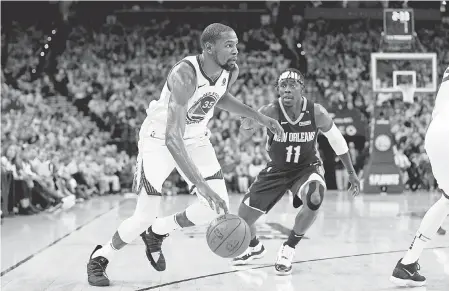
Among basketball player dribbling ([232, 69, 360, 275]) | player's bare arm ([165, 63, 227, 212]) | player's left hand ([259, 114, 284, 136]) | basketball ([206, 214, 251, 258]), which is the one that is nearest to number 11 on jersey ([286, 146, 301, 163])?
basketball player dribbling ([232, 69, 360, 275])

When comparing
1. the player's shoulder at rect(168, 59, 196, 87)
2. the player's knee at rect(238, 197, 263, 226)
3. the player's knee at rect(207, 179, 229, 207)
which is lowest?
the player's knee at rect(238, 197, 263, 226)

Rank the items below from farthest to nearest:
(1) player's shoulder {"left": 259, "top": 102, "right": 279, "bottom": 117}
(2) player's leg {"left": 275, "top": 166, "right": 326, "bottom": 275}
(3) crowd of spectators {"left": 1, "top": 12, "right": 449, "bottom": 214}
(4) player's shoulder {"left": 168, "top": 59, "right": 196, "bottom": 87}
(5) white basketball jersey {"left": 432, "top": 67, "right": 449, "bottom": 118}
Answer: (3) crowd of spectators {"left": 1, "top": 12, "right": 449, "bottom": 214}
(1) player's shoulder {"left": 259, "top": 102, "right": 279, "bottom": 117}
(2) player's leg {"left": 275, "top": 166, "right": 326, "bottom": 275}
(5) white basketball jersey {"left": 432, "top": 67, "right": 449, "bottom": 118}
(4) player's shoulder {"left": 168, "top": 59, "right": 196, "bottom": 87}

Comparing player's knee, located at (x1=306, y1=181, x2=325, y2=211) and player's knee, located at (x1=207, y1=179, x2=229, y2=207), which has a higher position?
player's knee, located at (x1=207, y1=179, x2=229, y2=207)

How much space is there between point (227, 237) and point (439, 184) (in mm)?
1568

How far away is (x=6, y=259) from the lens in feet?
19.3

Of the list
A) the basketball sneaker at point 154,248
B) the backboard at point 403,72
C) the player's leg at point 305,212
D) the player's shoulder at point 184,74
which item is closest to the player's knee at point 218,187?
the basketball sneaker at point 154,248

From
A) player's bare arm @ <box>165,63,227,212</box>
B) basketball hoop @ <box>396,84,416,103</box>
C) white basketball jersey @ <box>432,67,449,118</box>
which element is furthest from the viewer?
basketball hoop @ <box>396,84,416,103</box>

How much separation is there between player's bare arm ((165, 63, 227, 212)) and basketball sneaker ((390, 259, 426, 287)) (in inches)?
63.1

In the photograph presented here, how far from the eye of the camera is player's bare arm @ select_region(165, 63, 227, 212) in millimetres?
3575

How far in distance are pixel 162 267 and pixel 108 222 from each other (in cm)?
453

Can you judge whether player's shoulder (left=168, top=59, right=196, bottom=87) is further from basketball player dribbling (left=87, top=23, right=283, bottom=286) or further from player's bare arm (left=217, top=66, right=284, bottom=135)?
player's bare arm (left=217, top=66, right=284, bottom=135)

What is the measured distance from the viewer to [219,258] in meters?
5.79

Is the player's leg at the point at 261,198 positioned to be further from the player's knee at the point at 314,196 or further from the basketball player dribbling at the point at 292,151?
the player's knee at the point at 314,196

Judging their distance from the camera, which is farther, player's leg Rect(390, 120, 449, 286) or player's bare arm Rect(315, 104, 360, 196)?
player's bare arm Rect(315, 104, 360, 196)
